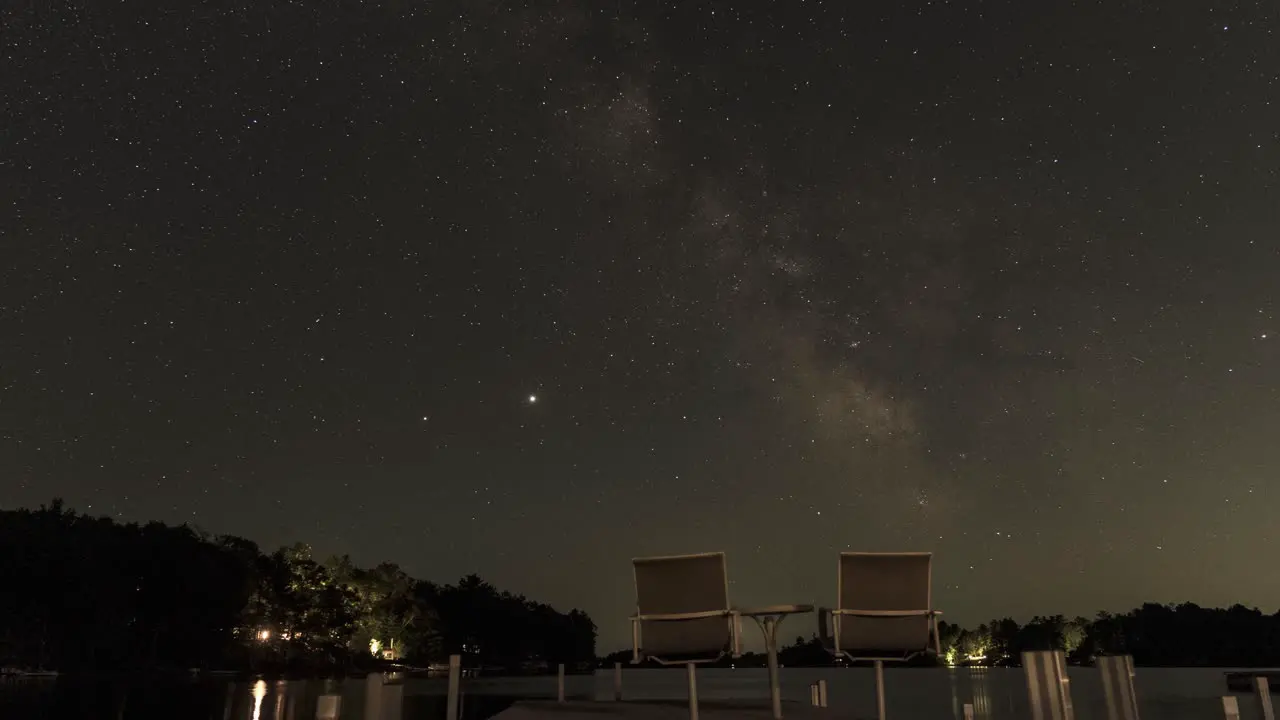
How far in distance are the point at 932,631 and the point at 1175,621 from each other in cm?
15714

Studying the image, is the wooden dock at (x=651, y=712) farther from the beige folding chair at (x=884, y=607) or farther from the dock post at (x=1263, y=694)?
the dock post at (x=1263, y=694)

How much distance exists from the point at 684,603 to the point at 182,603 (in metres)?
70.7

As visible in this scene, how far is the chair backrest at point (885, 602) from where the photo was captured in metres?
7.48

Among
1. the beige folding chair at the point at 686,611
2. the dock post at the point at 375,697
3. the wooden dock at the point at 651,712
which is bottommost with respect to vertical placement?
the wooden dock at the point at 651,712

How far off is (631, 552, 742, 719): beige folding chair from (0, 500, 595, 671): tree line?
A: 2476 inches

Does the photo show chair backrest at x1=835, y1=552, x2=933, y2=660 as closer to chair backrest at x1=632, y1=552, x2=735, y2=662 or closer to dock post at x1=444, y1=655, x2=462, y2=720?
chair backrest at x1=632, y1=552, x2=735, y2=662

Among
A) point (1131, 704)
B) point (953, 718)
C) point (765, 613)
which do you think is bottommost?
point (953, 718)

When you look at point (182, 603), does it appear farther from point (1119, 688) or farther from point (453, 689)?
point (1119, 688)

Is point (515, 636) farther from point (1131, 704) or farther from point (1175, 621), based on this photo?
point (1131, 704)

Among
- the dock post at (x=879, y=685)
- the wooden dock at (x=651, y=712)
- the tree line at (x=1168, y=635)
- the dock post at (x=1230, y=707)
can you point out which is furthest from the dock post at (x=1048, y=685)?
the tree line at (x=1168, y=635)

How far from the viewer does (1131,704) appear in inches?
152

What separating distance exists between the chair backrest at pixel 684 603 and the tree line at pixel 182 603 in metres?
62.9

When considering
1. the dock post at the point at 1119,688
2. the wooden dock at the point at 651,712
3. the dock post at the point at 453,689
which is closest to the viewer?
the dock post at the point at 1119,688

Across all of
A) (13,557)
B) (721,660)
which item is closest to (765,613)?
(721,660)
